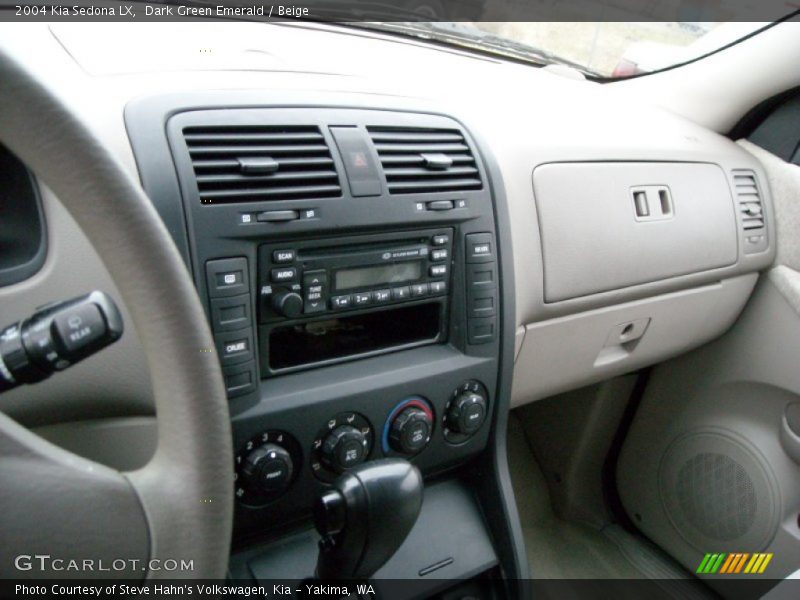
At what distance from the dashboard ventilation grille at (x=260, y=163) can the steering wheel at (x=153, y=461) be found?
1.04 feet

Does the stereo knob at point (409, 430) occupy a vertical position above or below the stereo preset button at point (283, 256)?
below

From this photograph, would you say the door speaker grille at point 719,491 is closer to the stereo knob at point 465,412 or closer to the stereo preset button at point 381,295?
the stereo knob at point 465,412

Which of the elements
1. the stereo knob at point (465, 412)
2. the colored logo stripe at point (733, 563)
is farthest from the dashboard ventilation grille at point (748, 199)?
the stereo knob at point (465, 412)

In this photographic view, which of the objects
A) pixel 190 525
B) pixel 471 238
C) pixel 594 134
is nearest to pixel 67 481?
pixel 190 525

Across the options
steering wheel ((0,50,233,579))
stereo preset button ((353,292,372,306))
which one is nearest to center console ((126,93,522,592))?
stereo preset button ((353,292,372,306))

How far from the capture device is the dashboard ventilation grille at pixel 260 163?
834 mm

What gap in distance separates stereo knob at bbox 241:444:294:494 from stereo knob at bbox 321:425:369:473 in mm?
63

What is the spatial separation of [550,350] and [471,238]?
36cm

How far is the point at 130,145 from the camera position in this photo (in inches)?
31.6

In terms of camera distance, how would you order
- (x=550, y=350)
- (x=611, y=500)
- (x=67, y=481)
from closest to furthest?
(x=67, y=481), (x=550, y=350), (x=611, y=500)

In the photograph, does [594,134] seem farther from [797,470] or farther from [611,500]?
[611,500]

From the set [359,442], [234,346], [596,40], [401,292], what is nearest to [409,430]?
[359,442]

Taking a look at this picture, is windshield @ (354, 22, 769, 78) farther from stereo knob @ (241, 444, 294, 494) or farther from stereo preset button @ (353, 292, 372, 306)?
stereo knob @ (241, 444, 294, 494)

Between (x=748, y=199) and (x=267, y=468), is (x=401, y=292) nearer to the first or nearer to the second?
(x=267, y=468)
